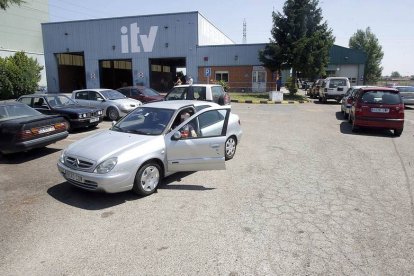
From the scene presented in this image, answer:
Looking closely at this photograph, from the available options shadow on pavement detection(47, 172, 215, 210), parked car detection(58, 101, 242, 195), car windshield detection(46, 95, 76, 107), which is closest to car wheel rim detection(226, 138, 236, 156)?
parked car detection(58, 101, 242, 195)

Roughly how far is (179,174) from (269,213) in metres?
2.41

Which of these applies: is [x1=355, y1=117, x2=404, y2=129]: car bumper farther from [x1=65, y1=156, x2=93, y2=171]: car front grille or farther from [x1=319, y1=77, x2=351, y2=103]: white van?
[x1=319, y1=77, x2=351, y2=103]: white van

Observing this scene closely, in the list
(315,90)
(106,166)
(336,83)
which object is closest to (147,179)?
(106,166)

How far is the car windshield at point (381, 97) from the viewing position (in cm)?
1077

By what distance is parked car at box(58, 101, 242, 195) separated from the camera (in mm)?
4945

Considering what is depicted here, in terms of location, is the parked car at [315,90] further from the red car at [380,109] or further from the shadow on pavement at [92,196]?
the shadow on pavement at [92,196]

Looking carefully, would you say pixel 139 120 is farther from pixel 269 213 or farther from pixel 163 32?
pixel 163 32

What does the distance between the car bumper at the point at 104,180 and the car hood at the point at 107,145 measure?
0.29 metres

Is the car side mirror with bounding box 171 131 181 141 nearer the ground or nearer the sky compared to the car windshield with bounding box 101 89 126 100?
nearer the ground

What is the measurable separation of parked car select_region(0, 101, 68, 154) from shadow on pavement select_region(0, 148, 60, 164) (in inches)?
16.5

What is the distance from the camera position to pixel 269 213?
4.69 m

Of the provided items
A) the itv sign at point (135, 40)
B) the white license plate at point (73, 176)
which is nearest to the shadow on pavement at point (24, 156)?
the white license plate at point (73, 176)

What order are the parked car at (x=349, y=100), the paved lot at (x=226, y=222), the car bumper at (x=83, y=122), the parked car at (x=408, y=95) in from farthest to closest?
the parked car at (x=408, y=95) < the parked car at (x=349, y=100) < the car bumper at (x=83, y=122) < the paved lot at (x=226, y=222)

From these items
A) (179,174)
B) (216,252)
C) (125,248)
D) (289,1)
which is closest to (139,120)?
(179,174)
